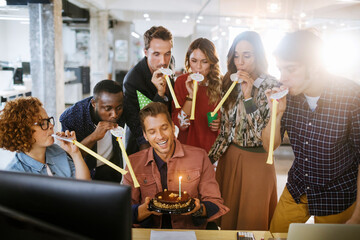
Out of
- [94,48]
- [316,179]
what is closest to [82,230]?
[316,179]

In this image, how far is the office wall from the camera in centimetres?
341

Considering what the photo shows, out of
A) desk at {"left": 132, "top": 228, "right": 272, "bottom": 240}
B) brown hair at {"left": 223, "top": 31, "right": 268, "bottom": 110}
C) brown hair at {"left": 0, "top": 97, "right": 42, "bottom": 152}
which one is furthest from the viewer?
brown hair at {"left": 223, "top": 31, "right": 268, "bottom": 110}

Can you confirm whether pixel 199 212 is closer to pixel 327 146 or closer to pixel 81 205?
pixel 327 146

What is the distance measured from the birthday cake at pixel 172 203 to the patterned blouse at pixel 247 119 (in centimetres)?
79

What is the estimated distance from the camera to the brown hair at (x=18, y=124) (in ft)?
5.74

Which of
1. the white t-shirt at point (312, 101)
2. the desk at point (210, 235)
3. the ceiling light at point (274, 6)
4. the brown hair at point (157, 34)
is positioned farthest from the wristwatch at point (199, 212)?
the ceiling light at point (274, 6)

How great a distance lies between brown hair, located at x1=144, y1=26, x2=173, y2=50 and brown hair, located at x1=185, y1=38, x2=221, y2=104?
192 mm

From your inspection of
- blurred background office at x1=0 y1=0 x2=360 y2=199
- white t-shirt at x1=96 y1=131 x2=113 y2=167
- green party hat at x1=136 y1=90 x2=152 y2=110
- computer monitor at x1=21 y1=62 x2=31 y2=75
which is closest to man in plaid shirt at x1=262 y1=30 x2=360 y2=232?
blurred background office at x1=0 y1=0 x2=360 y2=199

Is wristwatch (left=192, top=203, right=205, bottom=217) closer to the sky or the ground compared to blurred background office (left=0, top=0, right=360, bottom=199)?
closer to the ground

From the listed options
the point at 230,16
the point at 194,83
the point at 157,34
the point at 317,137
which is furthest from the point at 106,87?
the point at 230,16

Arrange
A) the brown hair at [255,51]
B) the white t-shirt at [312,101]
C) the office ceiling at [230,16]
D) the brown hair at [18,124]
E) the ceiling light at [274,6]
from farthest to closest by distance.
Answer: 1. the ceiling light at [274,6]
2. the office ceiling at [230,16]
3. the brown hair at [255,51]
4. the white t-shirt at [312,101]
5. the brown hair at [18,124]

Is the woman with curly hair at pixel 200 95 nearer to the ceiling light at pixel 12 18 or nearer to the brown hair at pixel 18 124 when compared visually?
the brown hair at pixel 18 124

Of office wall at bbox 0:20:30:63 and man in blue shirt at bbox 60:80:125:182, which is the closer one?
man in blue shirt at bbox 60:80:125:182

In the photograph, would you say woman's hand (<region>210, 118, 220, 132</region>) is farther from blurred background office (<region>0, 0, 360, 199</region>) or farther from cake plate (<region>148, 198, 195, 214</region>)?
cake plate (<region>148, 198, 195, 214</region>)
